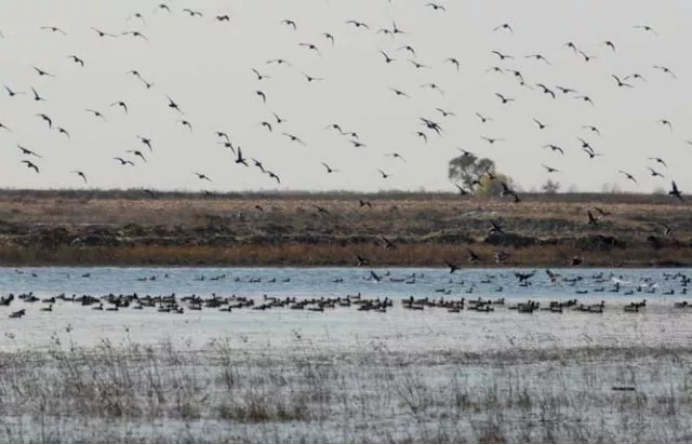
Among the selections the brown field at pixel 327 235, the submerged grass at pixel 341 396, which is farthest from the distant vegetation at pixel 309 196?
the submerged grass at pixel 341 396

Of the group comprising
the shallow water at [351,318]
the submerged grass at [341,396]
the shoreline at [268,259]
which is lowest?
the submerged grass at [341,396]

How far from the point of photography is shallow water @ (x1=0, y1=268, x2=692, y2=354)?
42.7 metres

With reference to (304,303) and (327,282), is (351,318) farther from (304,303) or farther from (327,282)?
(327,282)

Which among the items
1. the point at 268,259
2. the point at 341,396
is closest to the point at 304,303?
the point at 341,396

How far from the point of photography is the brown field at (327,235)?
81.0 meters

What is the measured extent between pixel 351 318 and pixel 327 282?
1980 centimetres

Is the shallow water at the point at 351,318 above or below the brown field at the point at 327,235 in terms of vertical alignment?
below

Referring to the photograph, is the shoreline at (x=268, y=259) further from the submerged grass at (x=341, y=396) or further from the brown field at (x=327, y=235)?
the submerged grass at (x=341, y=396)

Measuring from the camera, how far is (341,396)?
31656 millimetres

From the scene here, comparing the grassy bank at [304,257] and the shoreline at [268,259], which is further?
the grassy bank at [304,257]

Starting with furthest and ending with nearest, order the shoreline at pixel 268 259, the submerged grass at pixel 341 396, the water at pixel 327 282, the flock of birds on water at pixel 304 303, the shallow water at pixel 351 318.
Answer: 1. the shoreline at pixel 268 259
2. the water at pixel 327 282
3. the flock of birds on water at pixel 304 303
4. the shallow water at pixel 351 318
5. the submerged grass at pixel 341 396

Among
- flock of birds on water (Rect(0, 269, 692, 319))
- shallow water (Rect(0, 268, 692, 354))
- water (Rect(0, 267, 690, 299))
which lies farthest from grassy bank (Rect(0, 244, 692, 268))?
flock of birds on water (Rect(0, 269, 692, 319))

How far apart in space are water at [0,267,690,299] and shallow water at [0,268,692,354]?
7 cm

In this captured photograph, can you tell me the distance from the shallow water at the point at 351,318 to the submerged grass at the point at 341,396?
283 centimetres
